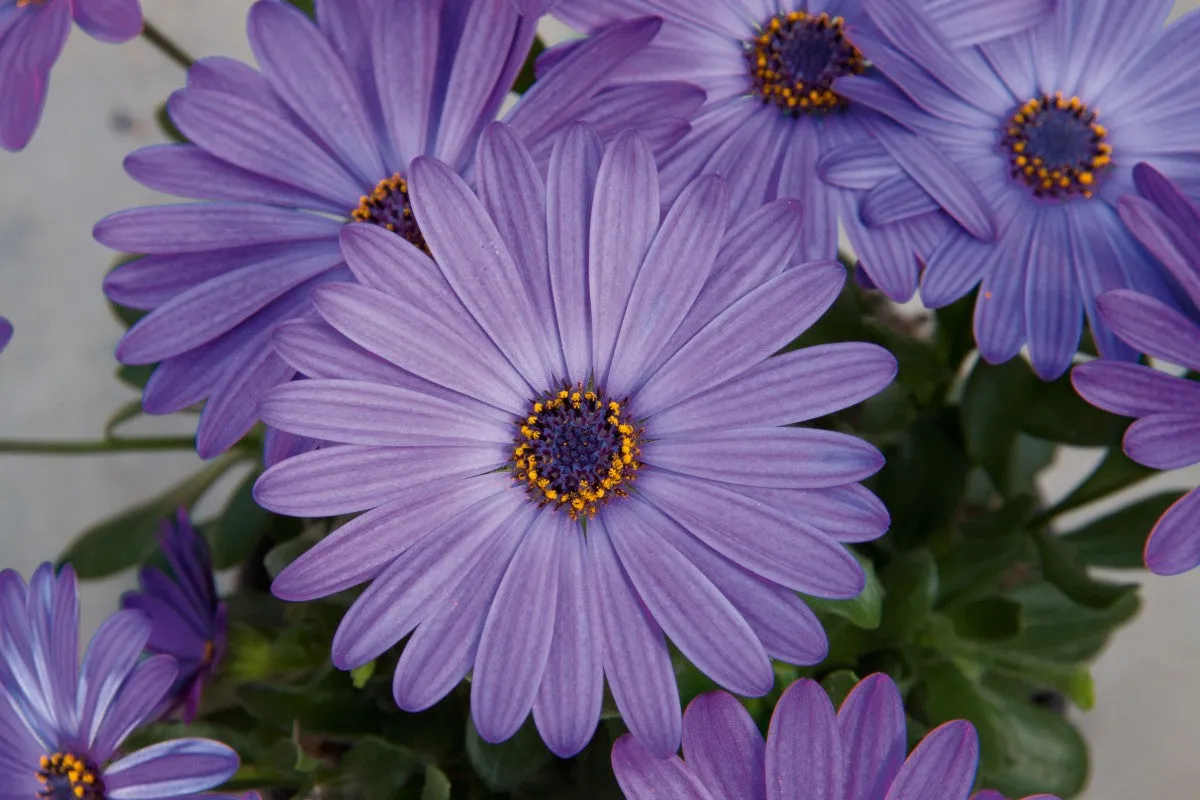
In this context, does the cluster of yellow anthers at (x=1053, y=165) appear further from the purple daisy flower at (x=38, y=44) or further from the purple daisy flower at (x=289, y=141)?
the purple daisy flower at (x=38, y=44)

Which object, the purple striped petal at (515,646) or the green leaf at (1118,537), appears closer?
the purple striped petal at (515,646)

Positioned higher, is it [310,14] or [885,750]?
[310,14]

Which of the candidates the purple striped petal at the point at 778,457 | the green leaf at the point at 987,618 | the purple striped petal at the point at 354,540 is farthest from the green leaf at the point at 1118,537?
the purple striped petal at the point at 354,540

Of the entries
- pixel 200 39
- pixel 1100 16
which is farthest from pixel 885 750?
pixel 200 39

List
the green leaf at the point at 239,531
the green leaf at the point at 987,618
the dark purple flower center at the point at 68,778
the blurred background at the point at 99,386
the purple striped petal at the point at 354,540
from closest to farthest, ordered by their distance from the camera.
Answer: the purple striped petal at the point at 354,540
the dark purple flower center at the point at 68,778
the green leaf at the point at 987,618
the green leaf at the point at 239,531
the blurred background at the point at 99,386

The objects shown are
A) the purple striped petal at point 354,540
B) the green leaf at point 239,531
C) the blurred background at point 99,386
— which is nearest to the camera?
the purple striped petal at point 354,540

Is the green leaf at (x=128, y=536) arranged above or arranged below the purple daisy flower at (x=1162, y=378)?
below

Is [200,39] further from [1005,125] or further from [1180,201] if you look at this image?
[1180,201]

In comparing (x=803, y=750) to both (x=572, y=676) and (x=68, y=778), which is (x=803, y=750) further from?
(x=68, y=778)
